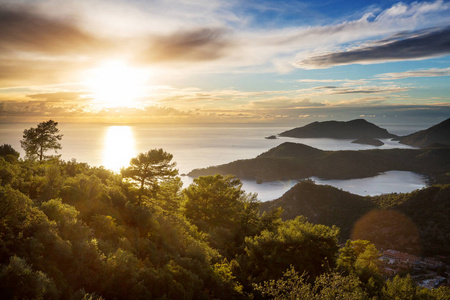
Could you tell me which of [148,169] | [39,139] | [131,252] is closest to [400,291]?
[131,252]

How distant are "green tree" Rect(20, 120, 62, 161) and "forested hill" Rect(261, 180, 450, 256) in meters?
72.8

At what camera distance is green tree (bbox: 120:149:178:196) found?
23562mm

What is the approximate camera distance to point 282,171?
177 metres

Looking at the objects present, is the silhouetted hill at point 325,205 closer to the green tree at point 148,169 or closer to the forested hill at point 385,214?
the forested hill at point 385,214

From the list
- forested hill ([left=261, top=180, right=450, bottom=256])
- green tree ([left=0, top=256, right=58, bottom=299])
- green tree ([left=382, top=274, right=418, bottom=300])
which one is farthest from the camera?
forested hill ([left=261, top=180, right=450, bottom=256])

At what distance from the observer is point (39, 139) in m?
38.5

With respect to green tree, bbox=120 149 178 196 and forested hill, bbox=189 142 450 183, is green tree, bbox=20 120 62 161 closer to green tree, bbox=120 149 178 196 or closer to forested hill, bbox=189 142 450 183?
green tree, bbox=120 149 178 196

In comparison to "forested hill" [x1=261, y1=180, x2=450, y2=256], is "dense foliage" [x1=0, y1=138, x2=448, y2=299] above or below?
above

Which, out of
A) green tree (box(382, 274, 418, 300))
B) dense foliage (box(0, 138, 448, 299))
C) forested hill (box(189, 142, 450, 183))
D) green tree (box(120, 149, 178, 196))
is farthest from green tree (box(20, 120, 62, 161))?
forested hill (box(189, 142, 450, 183))

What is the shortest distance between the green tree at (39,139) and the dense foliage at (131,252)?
13953mm

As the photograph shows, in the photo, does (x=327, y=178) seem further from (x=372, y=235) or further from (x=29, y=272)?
(x=29, y=272)

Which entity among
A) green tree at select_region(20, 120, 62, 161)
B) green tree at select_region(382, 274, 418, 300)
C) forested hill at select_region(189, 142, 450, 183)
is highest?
green tree at select_region(20, 120, 62, 161)

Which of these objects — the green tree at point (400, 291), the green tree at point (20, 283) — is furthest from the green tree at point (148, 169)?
the green tree at point (400, 291)

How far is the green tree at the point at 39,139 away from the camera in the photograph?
125 feet
